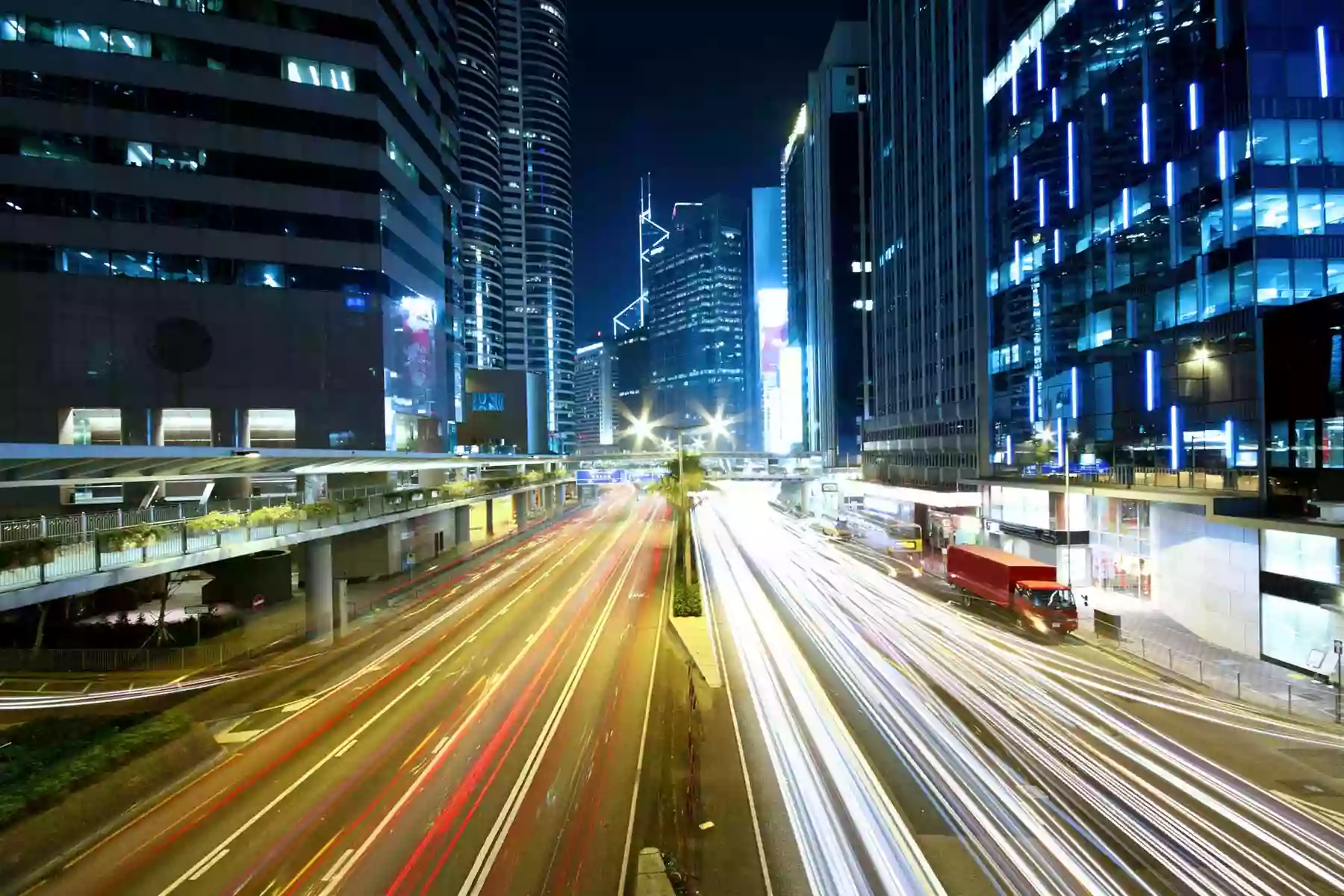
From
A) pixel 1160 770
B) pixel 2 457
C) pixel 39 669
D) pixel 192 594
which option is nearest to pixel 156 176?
pixel 192 594

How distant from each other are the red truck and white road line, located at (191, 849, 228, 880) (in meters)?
29.2

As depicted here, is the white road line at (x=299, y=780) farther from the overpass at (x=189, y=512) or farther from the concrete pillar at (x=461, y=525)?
the concrete pillar at (x=461, y=525)

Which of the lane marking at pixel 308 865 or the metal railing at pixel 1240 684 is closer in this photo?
the lane marking at pixel 308 865

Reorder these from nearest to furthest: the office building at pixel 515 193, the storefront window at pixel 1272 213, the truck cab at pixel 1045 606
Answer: the truck cab at pixel 1045 606, the storefront window at pixel 1272 213, the office building at pixel 515 193

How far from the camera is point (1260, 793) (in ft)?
49.0

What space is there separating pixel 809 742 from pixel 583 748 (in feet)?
19.5

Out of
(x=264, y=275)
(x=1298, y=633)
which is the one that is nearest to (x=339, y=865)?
(x=1298, y=633)

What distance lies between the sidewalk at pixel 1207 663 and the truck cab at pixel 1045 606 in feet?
3.69

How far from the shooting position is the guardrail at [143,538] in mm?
16672

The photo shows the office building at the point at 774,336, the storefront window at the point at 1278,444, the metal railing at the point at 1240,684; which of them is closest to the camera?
the metal railing at the point at 1240,684

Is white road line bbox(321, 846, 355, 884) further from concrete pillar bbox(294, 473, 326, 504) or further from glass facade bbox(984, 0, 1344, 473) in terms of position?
glass facade bbox(984, 0, 1344, 473)

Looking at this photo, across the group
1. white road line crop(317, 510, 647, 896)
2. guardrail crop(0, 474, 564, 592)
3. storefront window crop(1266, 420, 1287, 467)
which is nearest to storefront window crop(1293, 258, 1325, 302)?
storefront window crop(1266, 420, 1287, 467)

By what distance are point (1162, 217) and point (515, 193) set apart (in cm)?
17484

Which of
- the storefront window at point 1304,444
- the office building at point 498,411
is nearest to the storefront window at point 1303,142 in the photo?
the storefront window at point 1304,444
